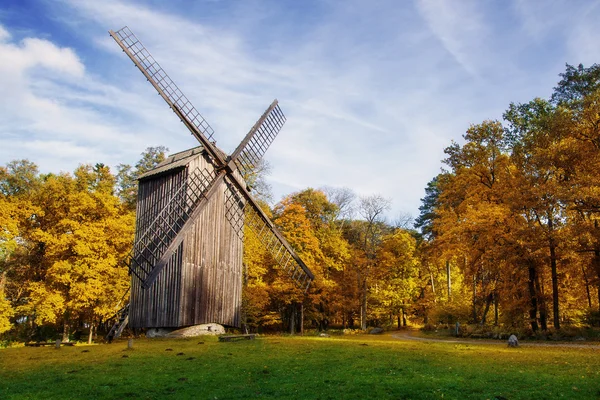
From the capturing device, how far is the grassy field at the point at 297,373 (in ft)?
38.0

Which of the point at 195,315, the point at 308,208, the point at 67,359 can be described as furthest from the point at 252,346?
the point at 308,208

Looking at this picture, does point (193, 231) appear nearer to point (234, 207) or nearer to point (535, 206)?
point (234, 207)

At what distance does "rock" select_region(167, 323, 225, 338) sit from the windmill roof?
931cm

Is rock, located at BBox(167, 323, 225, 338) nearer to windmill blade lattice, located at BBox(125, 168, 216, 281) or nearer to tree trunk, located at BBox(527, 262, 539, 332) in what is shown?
windmill blade lattice, located at BBox(125, 168, 216, 281)

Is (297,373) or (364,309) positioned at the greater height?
(364,309)

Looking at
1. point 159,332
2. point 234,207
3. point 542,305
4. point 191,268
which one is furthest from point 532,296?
point 159,332

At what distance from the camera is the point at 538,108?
36594 mm

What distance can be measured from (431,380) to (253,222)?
18.0m

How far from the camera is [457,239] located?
32062 millimetres

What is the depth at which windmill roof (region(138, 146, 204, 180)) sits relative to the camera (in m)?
25.8

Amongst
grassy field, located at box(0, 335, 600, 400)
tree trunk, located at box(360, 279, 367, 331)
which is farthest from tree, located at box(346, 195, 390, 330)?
grassy field, located at box(0, 335, 600, 400)

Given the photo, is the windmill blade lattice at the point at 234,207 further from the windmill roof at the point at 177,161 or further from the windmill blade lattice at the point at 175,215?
the windmill roof at the point at 177,161

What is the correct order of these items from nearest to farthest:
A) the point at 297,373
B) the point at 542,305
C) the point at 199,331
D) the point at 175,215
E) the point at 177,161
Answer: the point at 297,373, the point at 175,215, the point at 199,331, the point at 177,161, the point at 542,305

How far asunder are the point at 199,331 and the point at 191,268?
382cm
